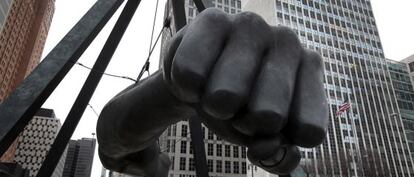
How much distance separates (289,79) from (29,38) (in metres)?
86.8

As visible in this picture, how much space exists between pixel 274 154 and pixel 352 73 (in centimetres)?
6649

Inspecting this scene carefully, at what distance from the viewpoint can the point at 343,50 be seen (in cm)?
6412

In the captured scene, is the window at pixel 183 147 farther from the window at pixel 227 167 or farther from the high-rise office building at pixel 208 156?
the window at pixel 227 167

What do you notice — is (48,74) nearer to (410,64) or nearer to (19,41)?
(410,64)

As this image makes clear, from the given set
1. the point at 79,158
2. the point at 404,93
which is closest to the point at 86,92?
the point at 404,93

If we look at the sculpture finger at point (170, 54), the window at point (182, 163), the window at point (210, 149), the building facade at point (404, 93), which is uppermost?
the sculpture finger at point (170, 54)

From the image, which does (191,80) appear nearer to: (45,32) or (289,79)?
(289,79)

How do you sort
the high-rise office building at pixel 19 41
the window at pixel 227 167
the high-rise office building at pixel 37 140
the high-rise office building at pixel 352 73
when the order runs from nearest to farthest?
1. the window at pixel 227 167
2. the high-rise office building at pixel 352 73
3. the high-rise office building at pixel 19 41
4. the high-rise office building at pixel 37 140

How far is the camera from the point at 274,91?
1.15 metres

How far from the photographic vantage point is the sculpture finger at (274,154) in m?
1.15

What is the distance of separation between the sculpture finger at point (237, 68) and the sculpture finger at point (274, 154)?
15 cm

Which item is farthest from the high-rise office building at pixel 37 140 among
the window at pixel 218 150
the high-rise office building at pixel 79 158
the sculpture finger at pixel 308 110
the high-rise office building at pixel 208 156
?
the sculpture finger at pixel 308 110

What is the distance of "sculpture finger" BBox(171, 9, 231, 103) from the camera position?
1.14 m

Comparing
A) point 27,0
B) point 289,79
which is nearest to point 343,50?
point 27,0
